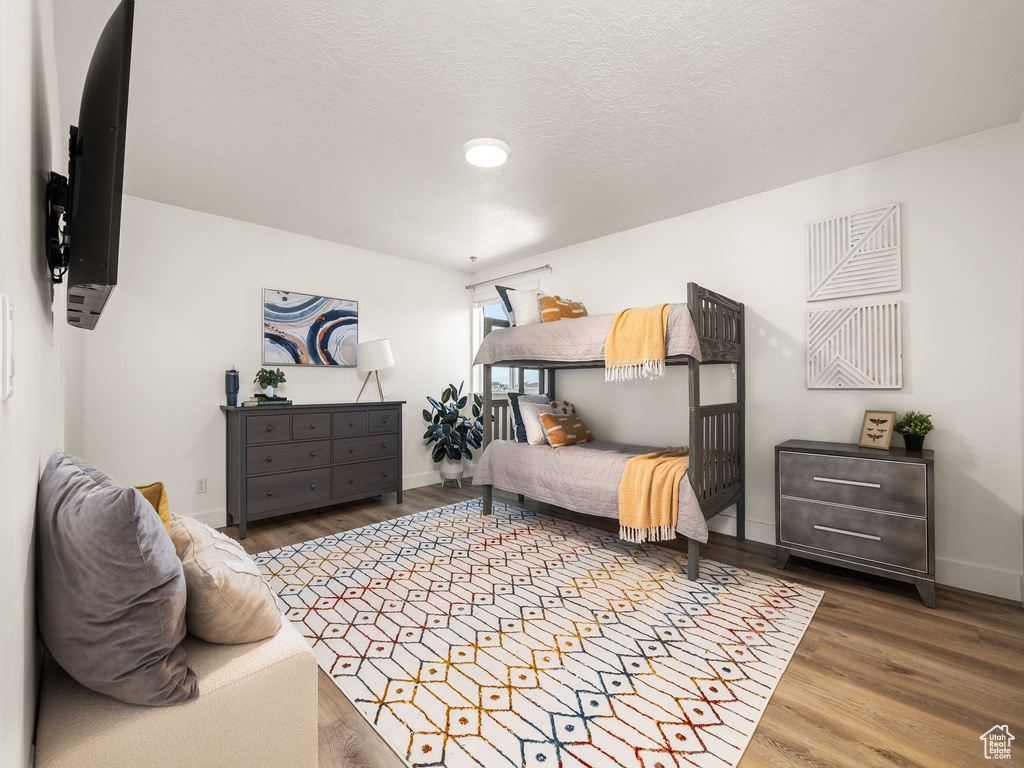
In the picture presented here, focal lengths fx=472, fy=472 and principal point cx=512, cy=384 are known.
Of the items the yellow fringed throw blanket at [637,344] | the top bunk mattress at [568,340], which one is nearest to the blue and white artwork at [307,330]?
the top bunk mattress at [568,340]

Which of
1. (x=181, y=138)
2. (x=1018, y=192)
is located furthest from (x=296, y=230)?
(x=1018, y=192)

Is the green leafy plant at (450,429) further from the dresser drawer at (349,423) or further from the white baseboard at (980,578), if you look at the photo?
the white baseboard at (980,578)

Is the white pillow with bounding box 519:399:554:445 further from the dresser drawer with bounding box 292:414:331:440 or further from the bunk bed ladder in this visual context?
the dresser drawer with bounding box 292:414:331:440

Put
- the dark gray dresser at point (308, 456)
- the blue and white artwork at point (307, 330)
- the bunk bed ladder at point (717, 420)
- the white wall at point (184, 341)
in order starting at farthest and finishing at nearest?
1. the blue and white artwork at point (307, 330)
2. the dark gray dresser at point (308, 456)
3. the white wall at point (184, 341)
4. the bunk bed ladder at point (717, 420)

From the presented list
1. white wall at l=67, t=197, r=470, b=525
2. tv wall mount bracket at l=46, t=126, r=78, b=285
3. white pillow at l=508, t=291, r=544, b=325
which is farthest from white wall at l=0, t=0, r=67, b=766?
white pillow at l=508, t=291, r=544, b=325

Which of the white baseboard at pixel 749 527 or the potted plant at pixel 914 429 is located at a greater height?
the potted plant at pixel 914 429

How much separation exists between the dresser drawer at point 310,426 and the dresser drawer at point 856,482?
322 cm

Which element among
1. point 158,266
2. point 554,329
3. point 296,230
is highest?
point 296,230

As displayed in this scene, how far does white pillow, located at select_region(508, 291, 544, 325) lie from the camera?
3828 mm

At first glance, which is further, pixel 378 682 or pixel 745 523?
pixel 745 523

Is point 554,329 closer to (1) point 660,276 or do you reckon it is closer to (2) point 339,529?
(1) point 660,276

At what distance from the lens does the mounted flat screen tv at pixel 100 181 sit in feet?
3.22

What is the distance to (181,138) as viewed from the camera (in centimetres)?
254

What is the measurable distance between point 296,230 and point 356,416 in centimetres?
167
